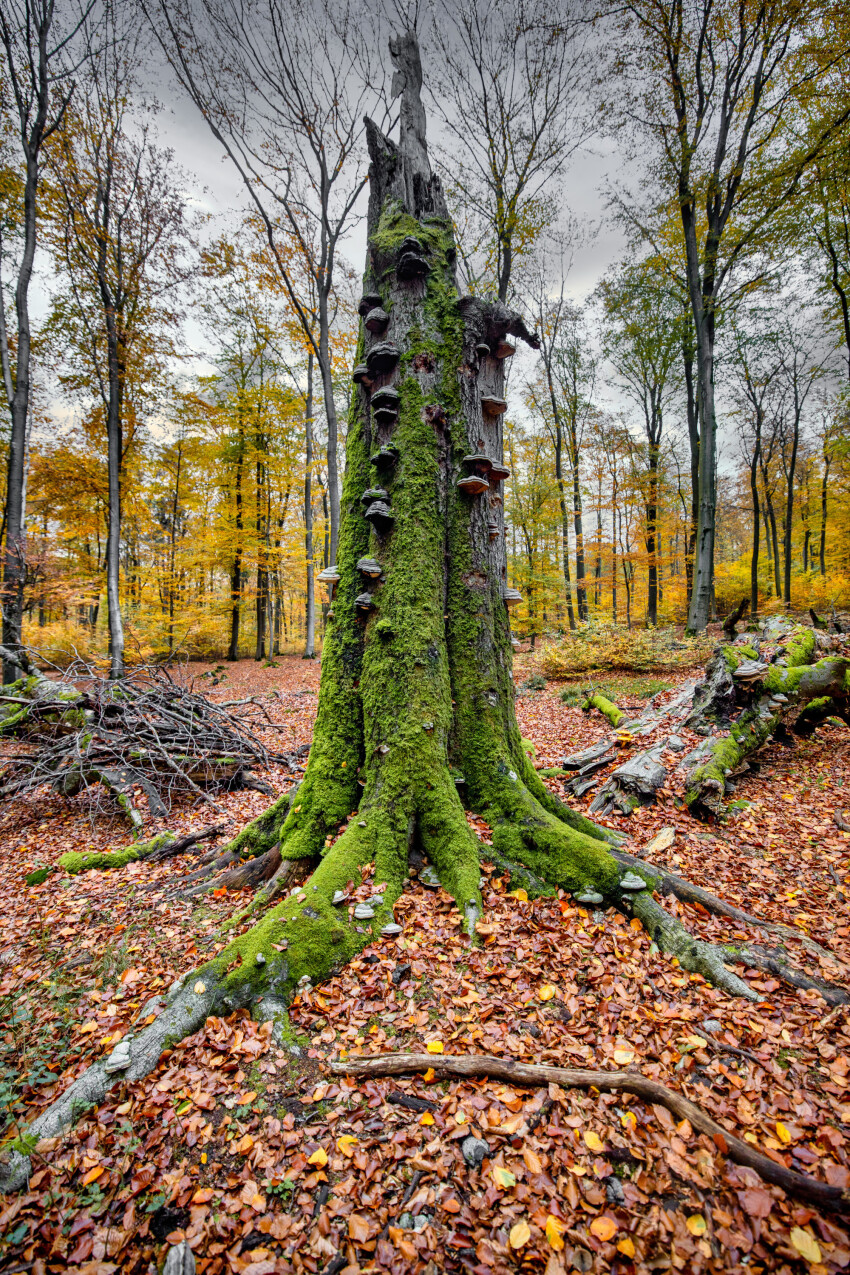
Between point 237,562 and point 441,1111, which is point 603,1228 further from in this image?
point 237,562

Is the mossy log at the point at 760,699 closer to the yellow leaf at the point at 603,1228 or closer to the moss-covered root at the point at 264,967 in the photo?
the moss-covered root at the point at 264,967

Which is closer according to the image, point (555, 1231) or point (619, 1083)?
point (555, 1231)

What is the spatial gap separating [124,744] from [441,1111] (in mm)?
5042

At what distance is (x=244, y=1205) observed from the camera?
1.63 m

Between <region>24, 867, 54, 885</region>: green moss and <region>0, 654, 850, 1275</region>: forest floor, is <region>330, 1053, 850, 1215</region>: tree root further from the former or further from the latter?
<region>24, 867, 54, 885</region>: green moss

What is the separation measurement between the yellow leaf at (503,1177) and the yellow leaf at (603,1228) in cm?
27

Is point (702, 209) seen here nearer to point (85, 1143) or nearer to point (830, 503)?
point (830, 503)

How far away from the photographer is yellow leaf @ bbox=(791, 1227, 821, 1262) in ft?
4.46

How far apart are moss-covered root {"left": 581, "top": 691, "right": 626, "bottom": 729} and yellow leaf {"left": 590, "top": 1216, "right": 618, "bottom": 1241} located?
20.9 ft

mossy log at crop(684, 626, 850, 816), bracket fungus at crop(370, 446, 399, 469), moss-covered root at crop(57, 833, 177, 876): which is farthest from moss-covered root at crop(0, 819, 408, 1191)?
mossy log at crop(684, 626, 850, 816)

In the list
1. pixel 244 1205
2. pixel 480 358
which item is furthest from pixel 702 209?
pixel 244 1205

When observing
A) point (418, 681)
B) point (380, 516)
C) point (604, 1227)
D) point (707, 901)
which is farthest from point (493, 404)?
point (604, 1227)

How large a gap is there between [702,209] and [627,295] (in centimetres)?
413

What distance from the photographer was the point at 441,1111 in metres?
1.88
